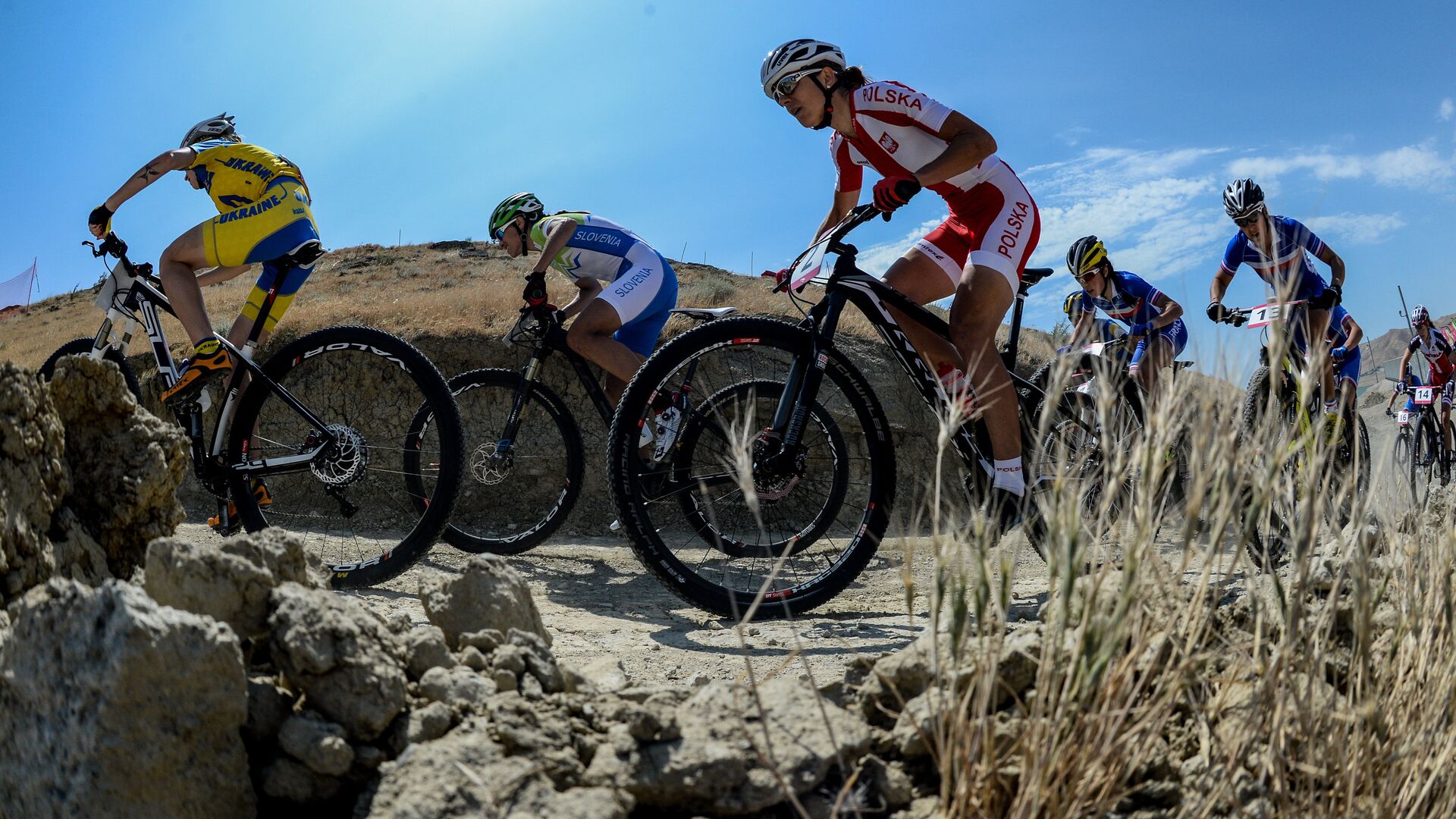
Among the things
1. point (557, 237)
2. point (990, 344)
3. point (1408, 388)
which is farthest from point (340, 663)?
point (1408, 388)

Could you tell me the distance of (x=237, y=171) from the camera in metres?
5.84

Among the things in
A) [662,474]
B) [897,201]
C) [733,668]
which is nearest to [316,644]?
[733,668]

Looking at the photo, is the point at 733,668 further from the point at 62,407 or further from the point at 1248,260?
the point at 1248,260

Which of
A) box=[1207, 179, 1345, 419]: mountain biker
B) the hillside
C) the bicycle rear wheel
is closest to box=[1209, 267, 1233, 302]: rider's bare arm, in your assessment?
box=[1207, 179, 1345, 419]: mountain biker

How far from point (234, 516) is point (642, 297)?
9.64 ft

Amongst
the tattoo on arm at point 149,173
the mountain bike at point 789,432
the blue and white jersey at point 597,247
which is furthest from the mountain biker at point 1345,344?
the tattoo on arm at point 149,173

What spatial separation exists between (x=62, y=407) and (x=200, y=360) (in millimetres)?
2058

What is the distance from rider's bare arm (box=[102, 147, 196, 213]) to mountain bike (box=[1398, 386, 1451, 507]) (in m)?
11.8

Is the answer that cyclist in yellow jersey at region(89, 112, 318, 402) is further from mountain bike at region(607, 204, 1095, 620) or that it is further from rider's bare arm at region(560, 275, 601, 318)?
mountain bike at region(607, 204, 1095, 620)

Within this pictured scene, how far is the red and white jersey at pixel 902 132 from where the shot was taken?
14.5 ft

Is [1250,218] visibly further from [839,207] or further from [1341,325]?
[839,207]

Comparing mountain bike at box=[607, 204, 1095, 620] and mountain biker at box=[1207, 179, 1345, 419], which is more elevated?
mountain biker at box=[1207, 179, 1345, 419]

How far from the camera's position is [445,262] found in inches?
1030

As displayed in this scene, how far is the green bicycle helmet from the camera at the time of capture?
→ 747cm
